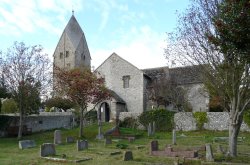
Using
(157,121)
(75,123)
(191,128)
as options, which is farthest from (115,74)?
(191,128)

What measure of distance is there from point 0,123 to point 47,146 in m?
19.6

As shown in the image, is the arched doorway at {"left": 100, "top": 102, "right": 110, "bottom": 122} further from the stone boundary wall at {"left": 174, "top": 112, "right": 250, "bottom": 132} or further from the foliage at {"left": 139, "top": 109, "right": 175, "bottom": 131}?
the stone boundary wall at {"left": 174, "top": 112, "right": 250, "bottom": 132}

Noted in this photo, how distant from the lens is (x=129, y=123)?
42.4 meters

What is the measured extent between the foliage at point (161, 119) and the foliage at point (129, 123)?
143 cm

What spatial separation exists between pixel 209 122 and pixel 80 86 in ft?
45.9

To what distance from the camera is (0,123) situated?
117 feet

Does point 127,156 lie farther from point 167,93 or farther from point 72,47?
point 72,47

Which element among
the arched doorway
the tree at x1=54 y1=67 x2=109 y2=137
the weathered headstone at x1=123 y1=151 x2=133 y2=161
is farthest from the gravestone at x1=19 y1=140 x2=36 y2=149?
the arched doorway

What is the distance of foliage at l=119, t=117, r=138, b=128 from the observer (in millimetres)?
41853

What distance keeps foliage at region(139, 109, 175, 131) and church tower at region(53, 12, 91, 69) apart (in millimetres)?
33006

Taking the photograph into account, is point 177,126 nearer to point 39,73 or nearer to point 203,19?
point 39,73

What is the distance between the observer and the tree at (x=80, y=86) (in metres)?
31.8

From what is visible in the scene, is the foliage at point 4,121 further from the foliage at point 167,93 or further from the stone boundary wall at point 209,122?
the foliage at point 167,93

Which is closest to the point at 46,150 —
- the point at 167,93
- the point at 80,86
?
the point at 80,86
